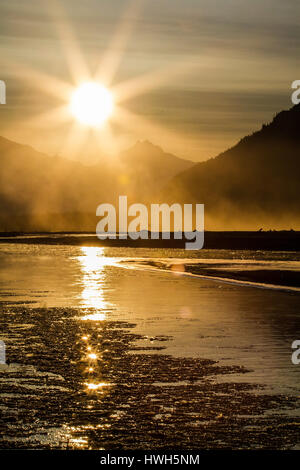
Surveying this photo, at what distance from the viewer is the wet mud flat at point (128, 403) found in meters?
10.9

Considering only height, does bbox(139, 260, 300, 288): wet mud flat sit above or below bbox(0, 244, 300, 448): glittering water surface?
above

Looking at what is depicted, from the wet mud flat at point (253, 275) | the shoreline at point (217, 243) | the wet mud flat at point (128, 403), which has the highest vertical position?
the shoreline at point (217, 243)

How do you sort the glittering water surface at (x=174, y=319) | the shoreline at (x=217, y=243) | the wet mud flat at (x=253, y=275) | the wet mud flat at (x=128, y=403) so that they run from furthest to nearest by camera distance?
the shoreline at (x=217, y=243)
the wet mud flat at (x=253, y=275)
the glittering water surface at (x=174, y=319)
the wet mud flat at (x=128, y=403)

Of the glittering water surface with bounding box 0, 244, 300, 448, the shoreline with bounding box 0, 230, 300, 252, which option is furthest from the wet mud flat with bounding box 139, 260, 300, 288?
the shoreline with bounding box 0, 230, 300, 252

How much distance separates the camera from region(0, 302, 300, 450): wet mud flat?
35.8 feet

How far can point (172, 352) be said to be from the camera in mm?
18094

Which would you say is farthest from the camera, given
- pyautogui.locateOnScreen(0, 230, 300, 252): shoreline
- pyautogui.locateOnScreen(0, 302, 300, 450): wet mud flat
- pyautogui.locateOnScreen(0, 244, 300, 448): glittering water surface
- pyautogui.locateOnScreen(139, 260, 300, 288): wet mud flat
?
pyautogui.locateOnScreen(0, 230, 300, 252): shoreline

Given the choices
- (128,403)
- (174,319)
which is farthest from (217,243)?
(128,403)

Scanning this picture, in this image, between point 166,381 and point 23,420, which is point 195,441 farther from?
point 166,381

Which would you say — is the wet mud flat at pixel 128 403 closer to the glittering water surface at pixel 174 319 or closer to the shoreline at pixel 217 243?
the glittering water surface at pixel 174 319

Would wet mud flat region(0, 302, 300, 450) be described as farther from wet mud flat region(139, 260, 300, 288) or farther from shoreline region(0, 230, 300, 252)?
shoreline region(0, 230, 300, 252)

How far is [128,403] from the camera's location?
12.9 meters

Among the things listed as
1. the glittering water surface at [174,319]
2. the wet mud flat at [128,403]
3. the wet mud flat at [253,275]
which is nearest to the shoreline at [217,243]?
the wet mud flat at [253,275]
